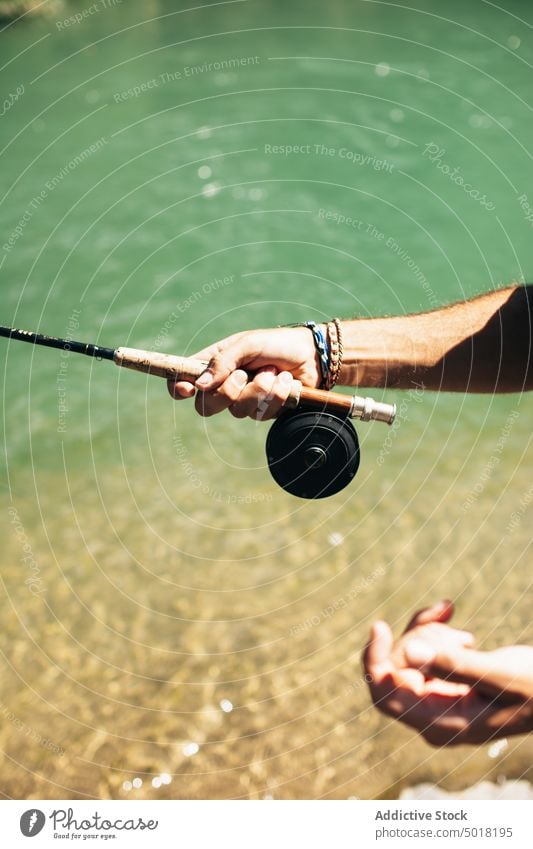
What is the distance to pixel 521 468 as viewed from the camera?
18.0 ft

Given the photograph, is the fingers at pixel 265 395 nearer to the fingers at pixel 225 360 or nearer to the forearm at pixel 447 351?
the fingers at pixel 225 360

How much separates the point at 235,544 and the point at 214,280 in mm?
3181

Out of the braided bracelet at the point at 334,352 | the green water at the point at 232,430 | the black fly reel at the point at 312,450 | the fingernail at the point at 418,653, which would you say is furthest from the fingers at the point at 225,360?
the green water at the point at 232,430

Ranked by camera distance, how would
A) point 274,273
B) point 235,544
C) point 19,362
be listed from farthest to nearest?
point 274,273, point 19,362, point 235,544

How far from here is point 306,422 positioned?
2.60 m

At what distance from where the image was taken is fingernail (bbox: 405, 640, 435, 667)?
9.14 ft

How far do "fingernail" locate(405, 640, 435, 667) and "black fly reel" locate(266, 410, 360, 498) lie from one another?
Answer: 2.10 feet

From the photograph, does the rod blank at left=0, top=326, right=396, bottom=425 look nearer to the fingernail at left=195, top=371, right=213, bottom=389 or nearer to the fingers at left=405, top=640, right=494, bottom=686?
the fingernail at left=195, top=371, right=213, bottom=389

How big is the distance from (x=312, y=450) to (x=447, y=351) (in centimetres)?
70

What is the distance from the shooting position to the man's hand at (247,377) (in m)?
2.60

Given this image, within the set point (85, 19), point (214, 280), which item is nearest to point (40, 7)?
point (85, 19)

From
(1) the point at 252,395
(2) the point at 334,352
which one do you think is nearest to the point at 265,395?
(1) the point at 252,395

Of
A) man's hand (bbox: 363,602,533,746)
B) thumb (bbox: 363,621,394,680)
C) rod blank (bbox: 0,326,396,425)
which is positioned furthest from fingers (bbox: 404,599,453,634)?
rod blank (bbox: 0,326,396,425)
